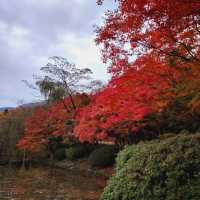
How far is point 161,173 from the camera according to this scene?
27.5ft

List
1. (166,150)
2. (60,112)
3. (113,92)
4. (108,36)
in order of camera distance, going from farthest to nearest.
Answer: (60,112) < (113,92) < (108,36) < (166,150)

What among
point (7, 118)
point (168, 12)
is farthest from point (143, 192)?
point (7, 118)

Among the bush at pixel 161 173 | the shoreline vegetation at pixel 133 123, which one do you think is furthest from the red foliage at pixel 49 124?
the bush at pixel 161 173

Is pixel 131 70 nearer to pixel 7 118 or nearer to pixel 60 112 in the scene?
pixel 60 112

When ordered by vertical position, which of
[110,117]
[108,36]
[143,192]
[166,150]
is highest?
[108,36]

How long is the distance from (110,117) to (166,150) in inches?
490

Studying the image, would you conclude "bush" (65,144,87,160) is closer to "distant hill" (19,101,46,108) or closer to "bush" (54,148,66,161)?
"bush" (54,148,66,161)

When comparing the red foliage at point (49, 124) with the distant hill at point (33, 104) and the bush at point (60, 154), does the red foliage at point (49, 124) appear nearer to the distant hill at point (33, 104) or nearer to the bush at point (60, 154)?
the bush at point (60, 154)

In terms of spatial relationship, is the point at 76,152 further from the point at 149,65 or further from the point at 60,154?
the point at 149,65

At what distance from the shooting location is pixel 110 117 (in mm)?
21094

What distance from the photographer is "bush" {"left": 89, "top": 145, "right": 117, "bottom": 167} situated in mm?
26859

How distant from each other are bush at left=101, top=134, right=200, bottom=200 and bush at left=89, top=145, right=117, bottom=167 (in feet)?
55.8

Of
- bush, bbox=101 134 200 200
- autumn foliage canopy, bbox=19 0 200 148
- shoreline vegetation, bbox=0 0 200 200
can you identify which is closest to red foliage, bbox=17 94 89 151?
shoreline vegetation, bbox=0 0 200 200

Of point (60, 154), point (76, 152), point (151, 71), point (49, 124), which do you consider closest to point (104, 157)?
point (76, 152)
